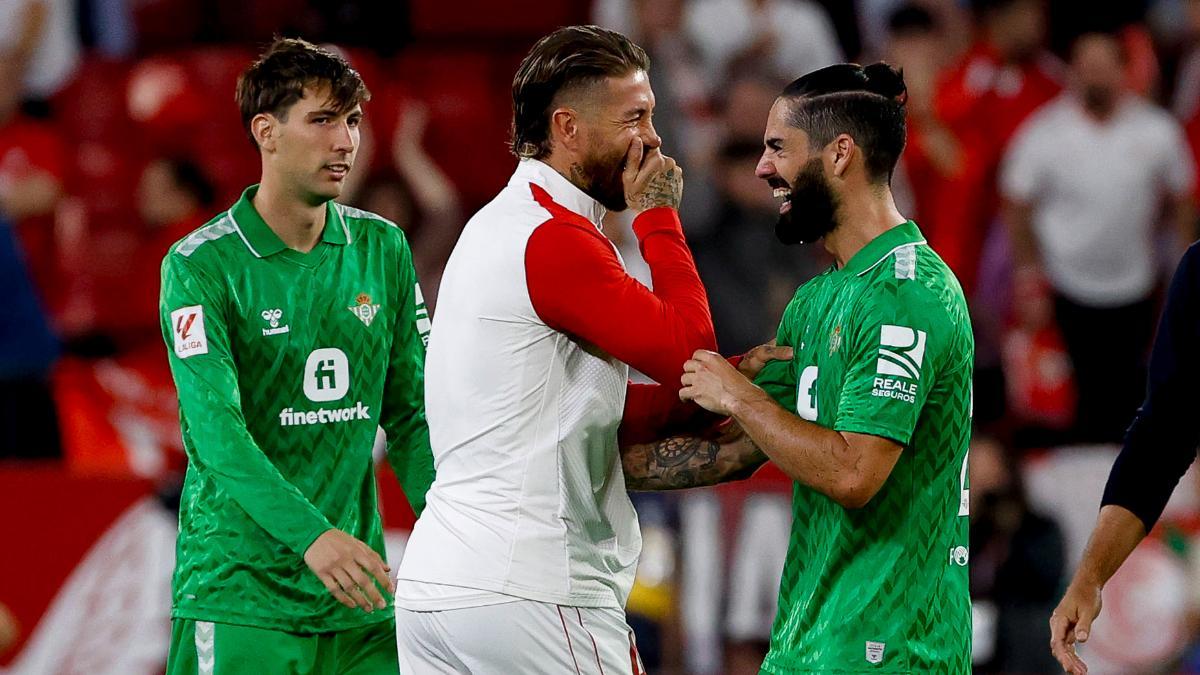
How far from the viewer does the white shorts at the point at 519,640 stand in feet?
13.5

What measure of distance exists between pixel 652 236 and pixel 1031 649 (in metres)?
4.65

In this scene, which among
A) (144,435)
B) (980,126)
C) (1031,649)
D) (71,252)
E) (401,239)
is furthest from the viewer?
(980,126)

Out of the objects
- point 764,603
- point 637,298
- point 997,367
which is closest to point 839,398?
point 637,298

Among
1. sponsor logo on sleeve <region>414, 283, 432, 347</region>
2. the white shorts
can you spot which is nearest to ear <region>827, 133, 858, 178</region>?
the white shorts

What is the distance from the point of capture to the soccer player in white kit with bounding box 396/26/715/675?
13.6ft

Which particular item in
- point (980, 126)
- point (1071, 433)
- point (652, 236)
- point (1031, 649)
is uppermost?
point (980, 126)

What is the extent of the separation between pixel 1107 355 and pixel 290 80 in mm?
6733

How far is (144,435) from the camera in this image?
9.70 metres

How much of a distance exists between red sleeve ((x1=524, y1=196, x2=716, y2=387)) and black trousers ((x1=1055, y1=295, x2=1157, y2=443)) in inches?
246

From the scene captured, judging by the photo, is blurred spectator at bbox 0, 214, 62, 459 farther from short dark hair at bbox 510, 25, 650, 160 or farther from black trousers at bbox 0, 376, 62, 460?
short dark hair at bbox 510, 25, 650, 160

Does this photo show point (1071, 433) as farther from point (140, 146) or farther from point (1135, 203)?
point (140, 146)

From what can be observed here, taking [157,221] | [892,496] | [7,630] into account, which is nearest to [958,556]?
[892,496]

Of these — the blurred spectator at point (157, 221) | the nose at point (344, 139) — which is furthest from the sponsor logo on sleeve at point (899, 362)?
the blurred spectator at point (157, 221)

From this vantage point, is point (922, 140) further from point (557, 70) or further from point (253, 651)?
point (253, 651)
